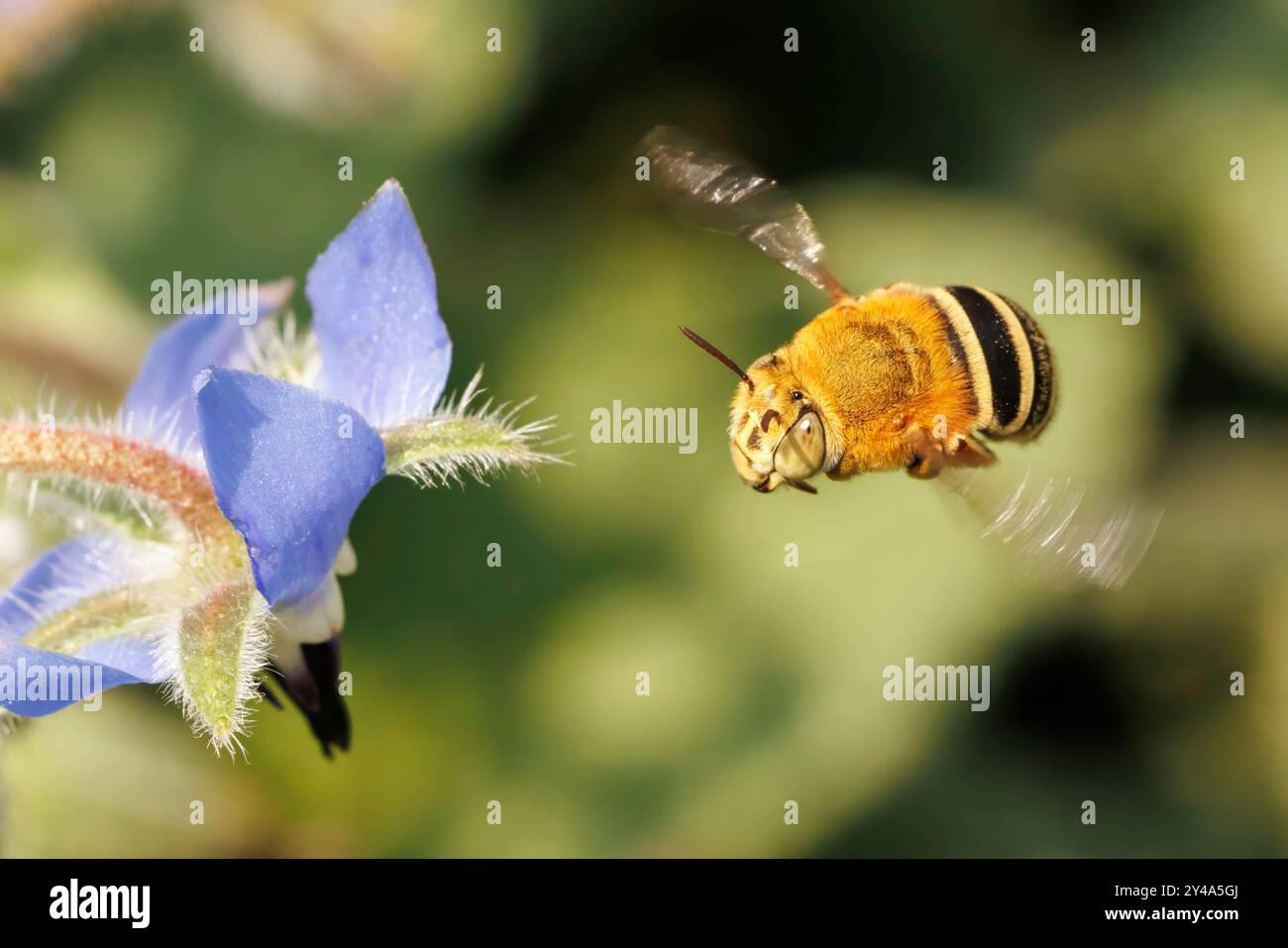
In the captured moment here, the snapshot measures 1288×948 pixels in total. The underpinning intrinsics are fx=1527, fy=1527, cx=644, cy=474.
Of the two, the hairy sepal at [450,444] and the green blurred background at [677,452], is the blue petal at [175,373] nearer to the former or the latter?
the hairy sepal at [450,444]

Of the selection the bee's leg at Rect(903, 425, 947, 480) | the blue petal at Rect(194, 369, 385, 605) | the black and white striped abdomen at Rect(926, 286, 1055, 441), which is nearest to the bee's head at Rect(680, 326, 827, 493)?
the bee's leg at Rect(903, 425, 947, 480)

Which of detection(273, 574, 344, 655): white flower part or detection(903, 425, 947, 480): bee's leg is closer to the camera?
detection(273, 574, 344, 655): white flower part

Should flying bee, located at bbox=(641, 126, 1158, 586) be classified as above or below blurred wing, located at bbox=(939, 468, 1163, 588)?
above

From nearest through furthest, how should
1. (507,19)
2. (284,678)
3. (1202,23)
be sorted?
(284,678)
(507,19)
(1202,23)

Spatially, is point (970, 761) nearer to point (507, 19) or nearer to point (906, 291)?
point (906, 291)

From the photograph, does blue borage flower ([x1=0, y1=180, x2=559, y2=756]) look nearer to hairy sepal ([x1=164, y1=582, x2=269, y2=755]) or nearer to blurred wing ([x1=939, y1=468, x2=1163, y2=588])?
hairy sepal ([x1=164, y1=582, x2=269, y2=755])

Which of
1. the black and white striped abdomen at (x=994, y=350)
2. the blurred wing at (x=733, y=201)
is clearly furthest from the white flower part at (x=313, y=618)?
the black and white striped abdomen at (x=994, y=350)

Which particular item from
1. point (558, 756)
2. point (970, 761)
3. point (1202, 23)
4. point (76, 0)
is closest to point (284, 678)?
point (558, 756)
